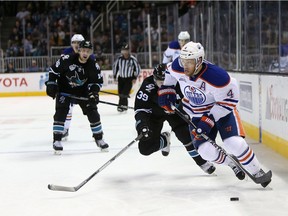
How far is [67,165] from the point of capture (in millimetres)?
4672

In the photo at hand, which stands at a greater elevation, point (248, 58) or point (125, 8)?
point (125, 8)

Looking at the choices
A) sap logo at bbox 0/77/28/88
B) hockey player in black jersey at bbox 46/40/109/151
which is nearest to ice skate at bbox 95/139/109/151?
hockey player in black jersey at bbox 46/40/109/151

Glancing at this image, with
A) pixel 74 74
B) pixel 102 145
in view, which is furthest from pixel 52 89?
pixel 102 145

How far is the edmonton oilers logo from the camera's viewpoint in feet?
11.7

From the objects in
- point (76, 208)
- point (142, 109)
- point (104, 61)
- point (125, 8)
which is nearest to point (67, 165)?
point (142, 109)

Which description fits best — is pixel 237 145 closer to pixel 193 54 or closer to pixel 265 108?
pixel 193 54

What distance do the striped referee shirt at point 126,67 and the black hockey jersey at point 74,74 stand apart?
3.89 meters

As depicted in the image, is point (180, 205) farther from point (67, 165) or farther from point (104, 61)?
point (104, 61)

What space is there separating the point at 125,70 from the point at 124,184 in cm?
545

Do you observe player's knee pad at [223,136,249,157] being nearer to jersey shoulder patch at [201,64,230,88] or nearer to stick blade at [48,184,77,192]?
jersey shoulder patch at [201,64,230,88]

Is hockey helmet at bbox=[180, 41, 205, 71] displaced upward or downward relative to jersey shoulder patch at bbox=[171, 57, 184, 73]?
upward

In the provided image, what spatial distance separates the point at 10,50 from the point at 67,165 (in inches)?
396

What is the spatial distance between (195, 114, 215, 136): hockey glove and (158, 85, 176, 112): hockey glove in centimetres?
51

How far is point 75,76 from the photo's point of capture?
516 cm
